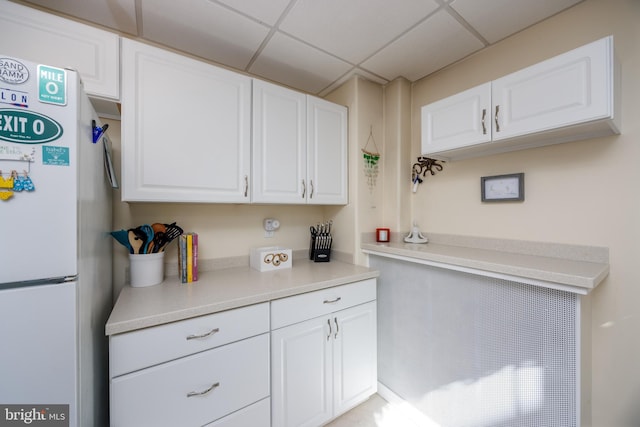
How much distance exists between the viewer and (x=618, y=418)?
1123 mm

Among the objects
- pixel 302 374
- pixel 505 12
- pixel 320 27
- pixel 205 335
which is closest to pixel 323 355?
pixel 302 374

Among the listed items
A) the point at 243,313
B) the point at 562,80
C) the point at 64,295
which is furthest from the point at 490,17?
the point at 64,295

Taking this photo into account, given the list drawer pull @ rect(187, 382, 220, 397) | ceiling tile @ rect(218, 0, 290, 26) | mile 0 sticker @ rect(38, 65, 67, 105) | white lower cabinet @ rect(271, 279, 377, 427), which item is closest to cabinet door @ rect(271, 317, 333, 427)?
white lower cabinet @ rect(271, 279, 377, 427)

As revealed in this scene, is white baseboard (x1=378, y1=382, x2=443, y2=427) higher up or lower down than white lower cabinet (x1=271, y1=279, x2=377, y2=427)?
lower down

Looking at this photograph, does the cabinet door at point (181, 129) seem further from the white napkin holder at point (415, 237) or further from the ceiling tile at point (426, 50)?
the white napkin holder at point (415, 237)

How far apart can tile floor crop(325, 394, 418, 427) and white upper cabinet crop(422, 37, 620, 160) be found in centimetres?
176

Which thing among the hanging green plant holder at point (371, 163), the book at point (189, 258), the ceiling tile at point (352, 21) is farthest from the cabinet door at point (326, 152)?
the book at point (189, 258)

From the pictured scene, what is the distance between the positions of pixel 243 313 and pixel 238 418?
0.51 meters

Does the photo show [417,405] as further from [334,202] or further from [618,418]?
[334,202]

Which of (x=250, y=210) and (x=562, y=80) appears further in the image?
(x=250, y=210)

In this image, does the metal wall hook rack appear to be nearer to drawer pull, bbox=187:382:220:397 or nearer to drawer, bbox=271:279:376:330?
drawer, bbox=271:279:376:330

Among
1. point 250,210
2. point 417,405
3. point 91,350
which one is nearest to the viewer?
point 91,350

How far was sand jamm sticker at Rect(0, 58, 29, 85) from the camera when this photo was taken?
623mm

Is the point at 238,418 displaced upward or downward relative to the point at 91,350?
downward
